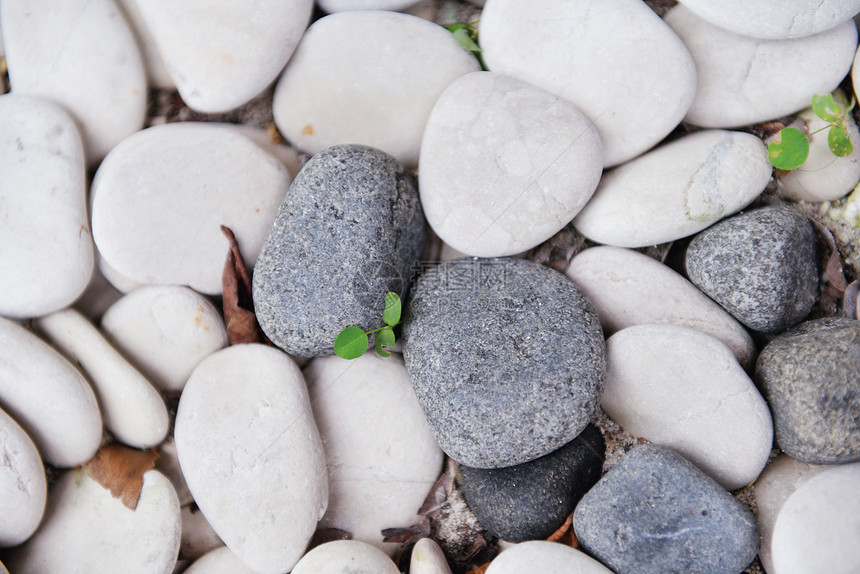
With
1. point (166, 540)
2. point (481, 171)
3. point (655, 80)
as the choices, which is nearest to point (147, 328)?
point (166, 540)

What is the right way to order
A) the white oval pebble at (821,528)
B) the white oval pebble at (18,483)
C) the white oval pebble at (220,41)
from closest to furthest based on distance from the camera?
the white oval pebble at (821,528), the white oval pebble at (18,483), the white oval pebble at (220,41)

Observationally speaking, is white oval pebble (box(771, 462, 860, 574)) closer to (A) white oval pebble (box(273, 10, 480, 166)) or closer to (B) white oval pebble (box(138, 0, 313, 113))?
(A) white oval pebble (box(273, 10, 480, 166))

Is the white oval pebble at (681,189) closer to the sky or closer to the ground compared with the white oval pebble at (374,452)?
closer to the sky

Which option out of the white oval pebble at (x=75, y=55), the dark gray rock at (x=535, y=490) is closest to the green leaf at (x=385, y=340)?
the dark gray rock at (x=535, y=490)

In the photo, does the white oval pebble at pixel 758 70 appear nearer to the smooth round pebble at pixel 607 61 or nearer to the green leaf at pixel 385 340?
the smooth round pebble at pixel 607 61

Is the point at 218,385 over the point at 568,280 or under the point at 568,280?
under

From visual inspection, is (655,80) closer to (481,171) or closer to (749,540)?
(481,171)
